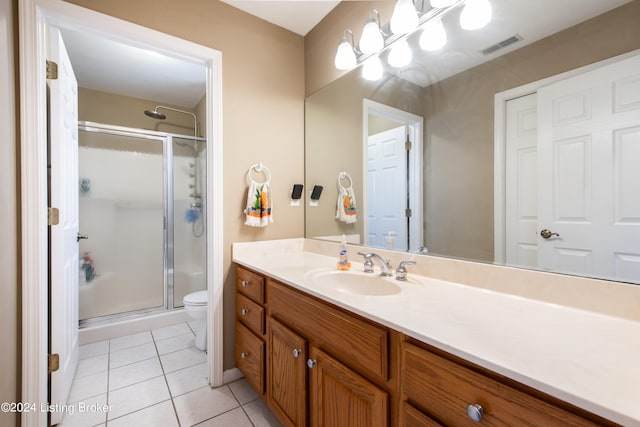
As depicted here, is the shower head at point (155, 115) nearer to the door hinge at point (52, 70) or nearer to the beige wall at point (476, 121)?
the door hinge at point (52, 70)

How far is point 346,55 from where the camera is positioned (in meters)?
1.60

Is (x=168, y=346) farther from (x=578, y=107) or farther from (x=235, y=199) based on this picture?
(x=578, y=107)

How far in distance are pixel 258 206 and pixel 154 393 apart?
50.7 inches

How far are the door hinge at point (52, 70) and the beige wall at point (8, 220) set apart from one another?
0.18 metres

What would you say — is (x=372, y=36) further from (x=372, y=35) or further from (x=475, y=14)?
(x=475, y=14)

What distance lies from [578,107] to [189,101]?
11.2 feet

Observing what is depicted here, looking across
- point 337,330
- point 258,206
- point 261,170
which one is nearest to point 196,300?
point 258,206

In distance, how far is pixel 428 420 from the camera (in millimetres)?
645

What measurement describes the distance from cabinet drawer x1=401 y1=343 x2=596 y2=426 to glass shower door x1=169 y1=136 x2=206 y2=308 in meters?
2.83

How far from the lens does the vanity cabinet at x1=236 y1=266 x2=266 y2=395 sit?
139 centimetres

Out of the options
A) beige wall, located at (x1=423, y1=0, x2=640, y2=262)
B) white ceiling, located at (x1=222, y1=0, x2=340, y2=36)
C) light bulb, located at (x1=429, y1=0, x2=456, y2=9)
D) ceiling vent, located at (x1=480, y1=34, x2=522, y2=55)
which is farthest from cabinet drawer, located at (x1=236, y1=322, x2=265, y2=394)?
white ceiling, located at (x1=222, y1=0, x2=340, y2=36)

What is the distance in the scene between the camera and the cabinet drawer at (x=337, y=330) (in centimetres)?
78

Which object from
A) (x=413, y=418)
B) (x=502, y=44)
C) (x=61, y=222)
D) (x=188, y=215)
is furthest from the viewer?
(x=188, y=215)

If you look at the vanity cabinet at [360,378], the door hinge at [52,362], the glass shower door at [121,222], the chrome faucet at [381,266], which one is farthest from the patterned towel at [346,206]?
the glass shower door at [121,222]
